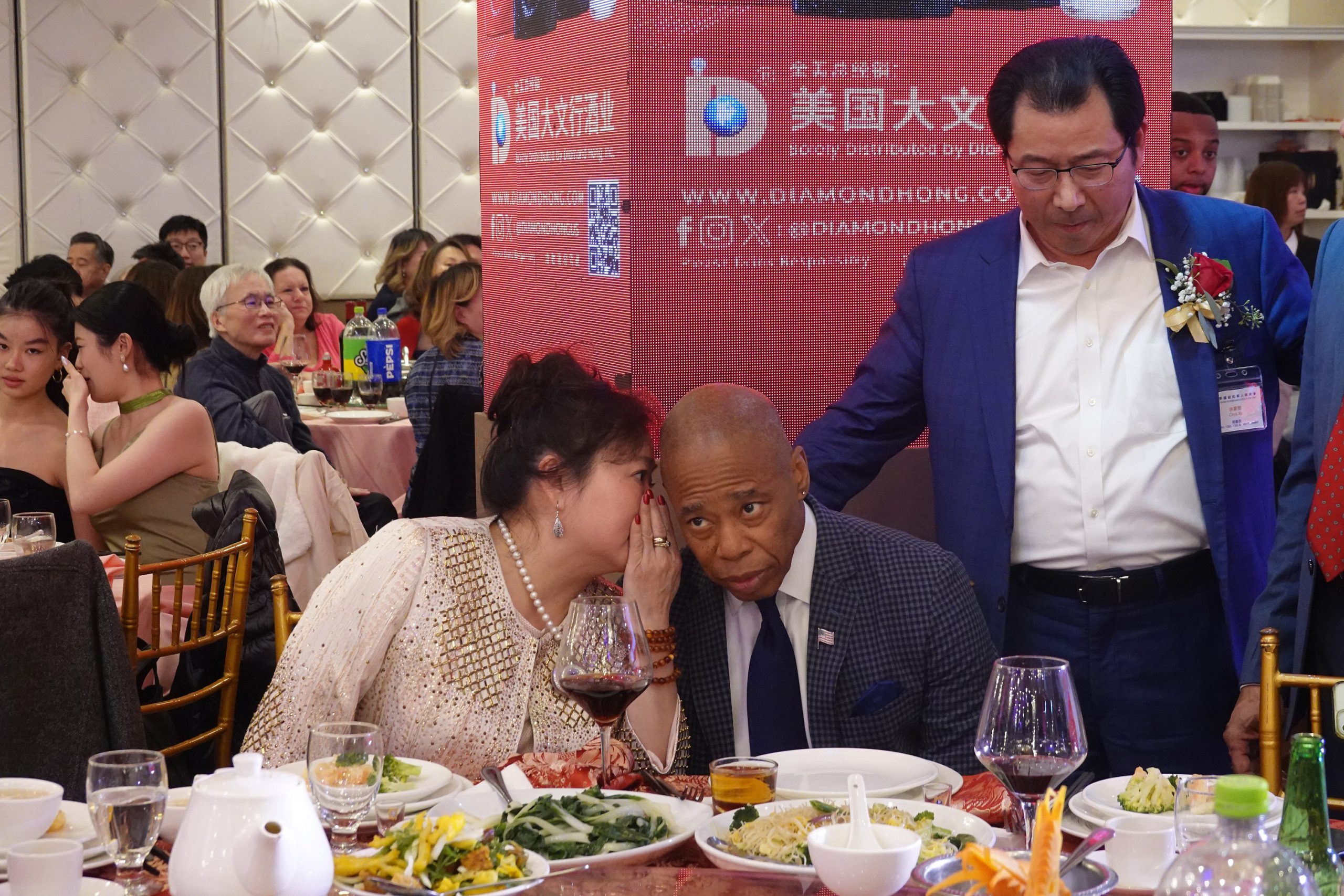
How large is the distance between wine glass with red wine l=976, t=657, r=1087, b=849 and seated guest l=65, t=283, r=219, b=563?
9.60 feet

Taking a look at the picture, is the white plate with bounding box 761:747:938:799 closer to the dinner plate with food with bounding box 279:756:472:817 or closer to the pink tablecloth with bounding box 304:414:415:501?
the dinner plate with food with bounding box 279:756:472:817

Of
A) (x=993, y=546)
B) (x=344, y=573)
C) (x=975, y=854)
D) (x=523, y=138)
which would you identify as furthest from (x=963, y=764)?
(x=523, y=138)

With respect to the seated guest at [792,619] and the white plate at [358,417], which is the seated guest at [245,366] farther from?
the seated guest at [792,619]

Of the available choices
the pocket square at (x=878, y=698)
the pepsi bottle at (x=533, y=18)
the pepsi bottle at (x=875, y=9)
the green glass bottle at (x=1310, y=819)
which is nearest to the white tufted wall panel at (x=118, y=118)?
the pepsi bottle at (x=533, y=18)

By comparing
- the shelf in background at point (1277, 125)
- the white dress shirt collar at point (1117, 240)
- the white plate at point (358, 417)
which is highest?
the shelf in background at point (1277, 125)

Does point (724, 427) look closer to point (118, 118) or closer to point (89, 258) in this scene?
point (89, 258)

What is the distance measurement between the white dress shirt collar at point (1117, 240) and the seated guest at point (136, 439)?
2315mm

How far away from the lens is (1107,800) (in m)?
1.70

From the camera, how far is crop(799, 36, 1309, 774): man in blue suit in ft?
8.52

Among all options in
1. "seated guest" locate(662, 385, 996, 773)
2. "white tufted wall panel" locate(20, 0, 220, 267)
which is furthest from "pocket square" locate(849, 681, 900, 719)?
"white tufted wall panel" locate(20, 0, 220, 267)

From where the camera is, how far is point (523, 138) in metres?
3.40

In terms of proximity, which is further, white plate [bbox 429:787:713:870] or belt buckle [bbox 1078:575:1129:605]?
belt buckle [bbox 1078:575:1129:605]

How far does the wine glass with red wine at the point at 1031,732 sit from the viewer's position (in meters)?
1.51

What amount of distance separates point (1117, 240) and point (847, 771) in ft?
4.07
